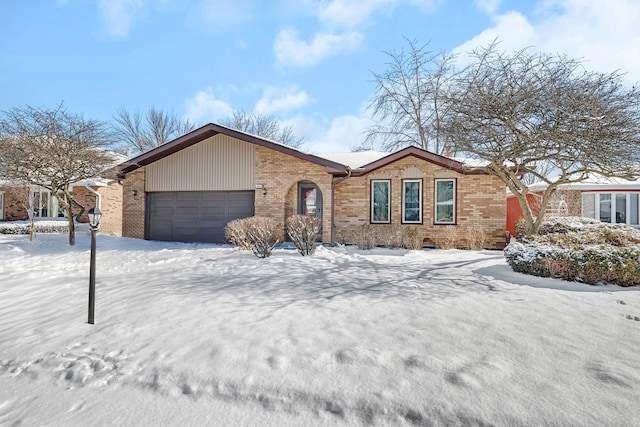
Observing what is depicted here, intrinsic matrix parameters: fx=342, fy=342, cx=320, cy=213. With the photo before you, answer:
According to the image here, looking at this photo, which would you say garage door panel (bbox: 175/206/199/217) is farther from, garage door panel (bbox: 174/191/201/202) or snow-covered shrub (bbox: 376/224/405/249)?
snow-covered shrub (bbox: 376/224/405/249)

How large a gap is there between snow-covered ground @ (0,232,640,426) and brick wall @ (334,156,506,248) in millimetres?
6283

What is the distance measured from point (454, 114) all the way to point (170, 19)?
7.66 m

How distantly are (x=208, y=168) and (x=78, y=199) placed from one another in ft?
33.1

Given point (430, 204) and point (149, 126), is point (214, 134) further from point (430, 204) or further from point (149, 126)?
point (149, 126)

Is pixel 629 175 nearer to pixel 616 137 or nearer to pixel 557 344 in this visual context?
pixel 616 137

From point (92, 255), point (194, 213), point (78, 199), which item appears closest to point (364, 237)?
point (194, 213)

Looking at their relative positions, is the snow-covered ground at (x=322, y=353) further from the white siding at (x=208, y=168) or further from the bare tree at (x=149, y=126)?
the bare tree at (x=149, y=126)

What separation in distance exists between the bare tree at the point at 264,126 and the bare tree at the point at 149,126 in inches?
163

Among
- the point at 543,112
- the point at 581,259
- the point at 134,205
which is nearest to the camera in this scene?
the point at 581,259

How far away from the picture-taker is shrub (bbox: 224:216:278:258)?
8.88 m

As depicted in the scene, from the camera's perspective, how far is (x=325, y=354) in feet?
10.8

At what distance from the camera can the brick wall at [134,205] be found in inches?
562

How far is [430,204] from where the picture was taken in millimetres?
12672

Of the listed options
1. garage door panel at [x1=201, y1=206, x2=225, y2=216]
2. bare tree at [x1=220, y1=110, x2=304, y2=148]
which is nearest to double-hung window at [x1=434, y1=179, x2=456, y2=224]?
garage door panel at [x1=201, y1=206, x2=225, y2=216]
